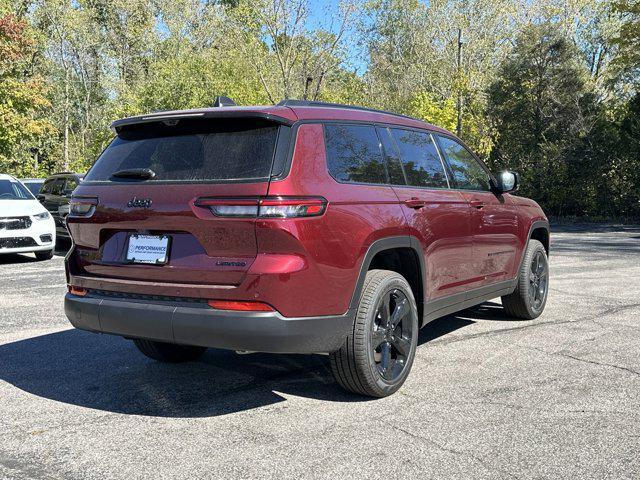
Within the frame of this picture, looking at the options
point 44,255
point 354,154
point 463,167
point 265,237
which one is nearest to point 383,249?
point 354,154

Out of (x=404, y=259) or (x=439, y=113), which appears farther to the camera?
(x=439, y=113)

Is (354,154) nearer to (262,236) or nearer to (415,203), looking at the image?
(415,203)

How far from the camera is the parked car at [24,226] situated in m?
12.0

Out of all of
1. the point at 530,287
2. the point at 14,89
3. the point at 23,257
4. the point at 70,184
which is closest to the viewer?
the point at 530,287

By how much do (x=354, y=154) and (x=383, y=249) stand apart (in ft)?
2.06

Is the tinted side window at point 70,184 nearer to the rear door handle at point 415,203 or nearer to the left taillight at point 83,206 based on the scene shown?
the left taillight at point 83,206

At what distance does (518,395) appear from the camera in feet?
13.6

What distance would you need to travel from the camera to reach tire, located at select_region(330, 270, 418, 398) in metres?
3.87

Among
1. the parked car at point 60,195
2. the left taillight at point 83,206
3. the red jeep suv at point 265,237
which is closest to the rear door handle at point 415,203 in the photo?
the red jeep suv at point 265,237

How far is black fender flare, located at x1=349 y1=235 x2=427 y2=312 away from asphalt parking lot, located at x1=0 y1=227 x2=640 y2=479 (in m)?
0.68

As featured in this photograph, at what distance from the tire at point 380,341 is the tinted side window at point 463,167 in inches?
57.2

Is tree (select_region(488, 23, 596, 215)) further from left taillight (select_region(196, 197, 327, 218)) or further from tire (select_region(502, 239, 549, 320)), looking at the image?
left taillight (select_region(196, 197, 327, 218))

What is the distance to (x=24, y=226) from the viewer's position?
484 inches

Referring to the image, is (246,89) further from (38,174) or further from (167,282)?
(167,282)
